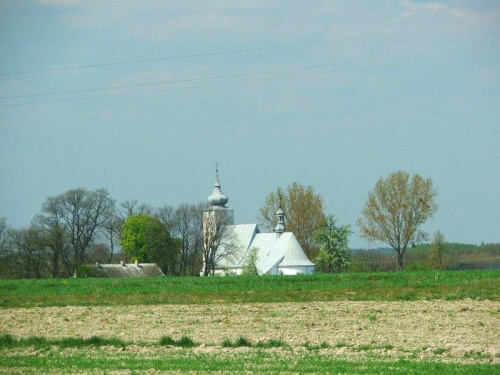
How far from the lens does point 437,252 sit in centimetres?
8638

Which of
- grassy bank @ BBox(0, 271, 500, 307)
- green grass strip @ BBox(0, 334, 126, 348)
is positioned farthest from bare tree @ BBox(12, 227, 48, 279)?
green grass strip @ BBox(0, 334, 126, 348)

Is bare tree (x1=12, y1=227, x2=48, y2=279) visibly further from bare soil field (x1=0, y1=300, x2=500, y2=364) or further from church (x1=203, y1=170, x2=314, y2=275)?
bare soil field (x1=0, y1=300, x2=500, y2=364)

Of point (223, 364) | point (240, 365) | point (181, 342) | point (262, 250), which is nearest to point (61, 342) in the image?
point (181, 342)

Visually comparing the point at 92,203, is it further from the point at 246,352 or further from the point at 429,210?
the point at 246,352

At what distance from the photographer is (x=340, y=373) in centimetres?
1543

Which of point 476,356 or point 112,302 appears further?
point 112,302

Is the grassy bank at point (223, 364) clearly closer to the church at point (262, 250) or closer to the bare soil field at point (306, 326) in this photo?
the bare soil field at point (306, 326)

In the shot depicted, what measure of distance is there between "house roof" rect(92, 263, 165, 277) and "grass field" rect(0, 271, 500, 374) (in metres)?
48.6

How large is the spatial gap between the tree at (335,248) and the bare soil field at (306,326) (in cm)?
6174

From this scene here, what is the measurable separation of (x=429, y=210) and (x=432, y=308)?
6268 centimetres

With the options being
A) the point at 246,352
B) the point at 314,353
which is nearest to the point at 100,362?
the point at 246,352

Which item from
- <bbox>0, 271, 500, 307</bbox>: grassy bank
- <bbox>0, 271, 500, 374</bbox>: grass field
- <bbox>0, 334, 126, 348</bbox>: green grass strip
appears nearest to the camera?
<bbox>0, 271, 500, 374</bbox>: grass field

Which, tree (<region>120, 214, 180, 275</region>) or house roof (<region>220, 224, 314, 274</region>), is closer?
house roof (<region>220, 224, 314, 274</region>)

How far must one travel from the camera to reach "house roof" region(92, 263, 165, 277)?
294ft
